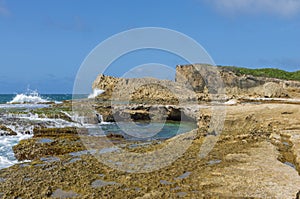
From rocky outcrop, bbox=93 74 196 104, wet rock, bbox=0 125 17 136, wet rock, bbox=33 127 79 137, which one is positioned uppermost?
rocky outcrop, bbox=93 74 196 104

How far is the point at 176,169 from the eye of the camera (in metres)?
13.2

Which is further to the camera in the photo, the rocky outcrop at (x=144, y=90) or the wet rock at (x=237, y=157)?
the rocky outcrop at (x=144, y=90)

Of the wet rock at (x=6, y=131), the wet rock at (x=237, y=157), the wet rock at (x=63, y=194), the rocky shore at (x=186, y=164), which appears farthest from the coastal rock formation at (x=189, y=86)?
the wet rock at (x=63, y=194)

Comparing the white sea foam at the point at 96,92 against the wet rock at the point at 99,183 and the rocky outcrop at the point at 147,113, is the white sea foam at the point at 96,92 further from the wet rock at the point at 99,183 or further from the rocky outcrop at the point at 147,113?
the wet rock at the point at 99,183

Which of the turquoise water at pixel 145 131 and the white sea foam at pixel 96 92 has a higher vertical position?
the white sea foam at pixel 96 92

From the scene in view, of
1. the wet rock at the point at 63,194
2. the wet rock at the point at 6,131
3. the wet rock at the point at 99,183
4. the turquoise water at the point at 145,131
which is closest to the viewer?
the wet rock at the point at 63,194

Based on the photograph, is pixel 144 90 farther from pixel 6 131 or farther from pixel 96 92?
pixel 6 131

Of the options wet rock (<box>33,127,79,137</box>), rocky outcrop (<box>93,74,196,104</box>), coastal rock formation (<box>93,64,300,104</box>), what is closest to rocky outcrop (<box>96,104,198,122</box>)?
wet rock (<box>33,127,79,137</box>)

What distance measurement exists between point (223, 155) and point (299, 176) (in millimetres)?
4354

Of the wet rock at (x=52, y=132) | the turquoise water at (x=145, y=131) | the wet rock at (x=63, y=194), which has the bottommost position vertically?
the wet rock at (x=63, y=194)

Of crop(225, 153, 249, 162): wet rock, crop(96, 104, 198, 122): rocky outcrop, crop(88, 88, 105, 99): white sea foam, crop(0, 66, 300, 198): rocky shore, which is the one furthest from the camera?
crop(88, 88, 105, 99): white sea foam

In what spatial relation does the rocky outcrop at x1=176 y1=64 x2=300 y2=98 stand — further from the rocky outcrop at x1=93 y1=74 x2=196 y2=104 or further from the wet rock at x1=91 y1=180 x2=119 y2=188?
the wet rock at x1=91 y1=180 x2=119 y2=188

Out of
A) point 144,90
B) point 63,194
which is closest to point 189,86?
point 144,90

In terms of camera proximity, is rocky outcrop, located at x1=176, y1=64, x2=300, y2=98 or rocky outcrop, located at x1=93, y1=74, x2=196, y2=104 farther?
rocky outcrop, located at x1=176, y1=64, x2=300, y2=98
